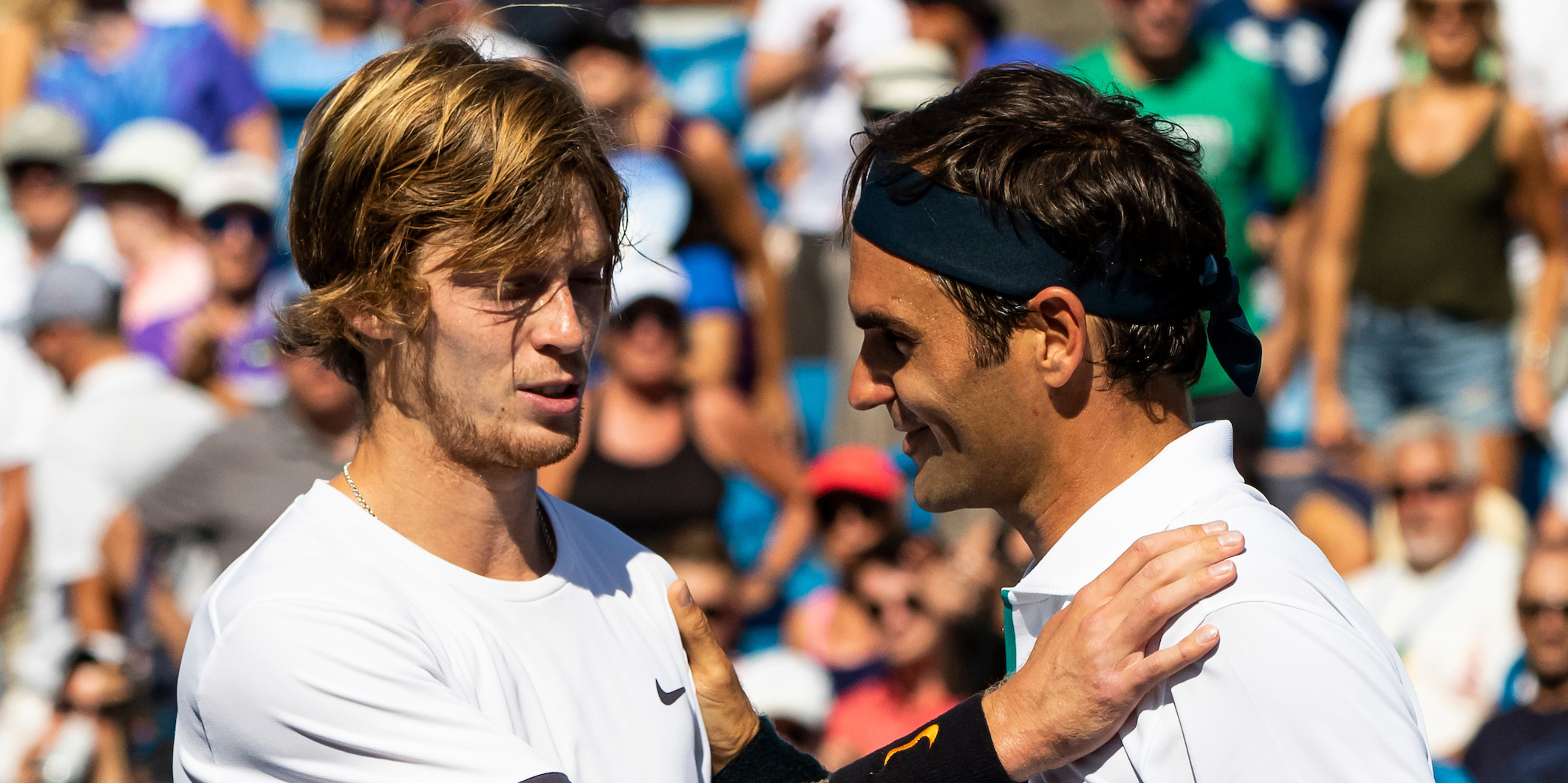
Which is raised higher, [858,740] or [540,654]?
[540,654]

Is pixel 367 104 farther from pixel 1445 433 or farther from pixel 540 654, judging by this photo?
pixel 1445 433

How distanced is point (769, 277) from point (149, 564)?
2542 mm

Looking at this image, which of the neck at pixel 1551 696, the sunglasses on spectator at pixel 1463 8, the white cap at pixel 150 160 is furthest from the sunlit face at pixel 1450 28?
the white cap at pixel 150 160

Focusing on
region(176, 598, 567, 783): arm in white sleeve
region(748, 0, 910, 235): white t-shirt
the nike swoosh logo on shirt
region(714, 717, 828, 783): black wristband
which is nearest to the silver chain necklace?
the nike swoosh logo on shirt

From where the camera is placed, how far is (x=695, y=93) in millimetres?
7316

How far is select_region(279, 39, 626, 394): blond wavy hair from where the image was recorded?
2184 mm

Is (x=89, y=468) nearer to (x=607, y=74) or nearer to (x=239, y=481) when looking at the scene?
(x=239, y=481)

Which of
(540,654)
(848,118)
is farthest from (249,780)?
(848,118)

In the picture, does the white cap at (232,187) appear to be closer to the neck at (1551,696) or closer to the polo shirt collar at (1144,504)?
the neck at (1551,696)

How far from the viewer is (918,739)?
2.19 meters

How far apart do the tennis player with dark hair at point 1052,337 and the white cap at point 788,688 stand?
2.66m

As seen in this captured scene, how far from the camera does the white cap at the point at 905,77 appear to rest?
18.6ft

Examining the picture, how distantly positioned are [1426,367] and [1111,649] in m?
4.43

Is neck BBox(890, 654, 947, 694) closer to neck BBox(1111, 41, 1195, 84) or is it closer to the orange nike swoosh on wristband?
neck BBox(1111, 41, 1195, 84)
